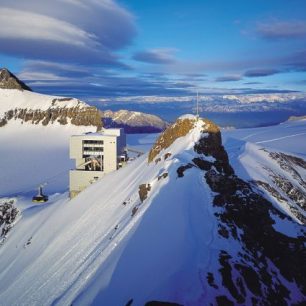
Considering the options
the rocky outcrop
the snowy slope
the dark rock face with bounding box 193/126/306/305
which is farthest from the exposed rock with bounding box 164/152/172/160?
the snowy slope

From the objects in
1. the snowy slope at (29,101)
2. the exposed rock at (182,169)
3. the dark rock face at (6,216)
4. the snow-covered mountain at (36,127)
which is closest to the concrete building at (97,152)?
the dark rock face at (6,216)

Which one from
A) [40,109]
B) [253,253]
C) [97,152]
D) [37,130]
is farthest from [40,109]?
[253,253]

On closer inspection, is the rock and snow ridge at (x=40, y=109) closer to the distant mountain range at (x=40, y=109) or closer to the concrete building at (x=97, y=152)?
the distant mountain range at (x=40, y=109)

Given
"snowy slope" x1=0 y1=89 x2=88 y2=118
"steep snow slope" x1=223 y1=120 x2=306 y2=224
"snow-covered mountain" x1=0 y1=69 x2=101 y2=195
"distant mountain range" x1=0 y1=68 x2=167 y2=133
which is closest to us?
"steep snow slope" x1=223 y1=120 x2=306 y2=224

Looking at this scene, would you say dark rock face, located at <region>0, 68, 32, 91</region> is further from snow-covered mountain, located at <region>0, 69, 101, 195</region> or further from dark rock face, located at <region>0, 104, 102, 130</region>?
A: dark rock face, located at <region>0, 104, 102, 130</region>

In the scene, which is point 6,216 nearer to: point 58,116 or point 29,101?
point 58,116

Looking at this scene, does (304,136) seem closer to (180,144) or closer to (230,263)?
(180,144)
